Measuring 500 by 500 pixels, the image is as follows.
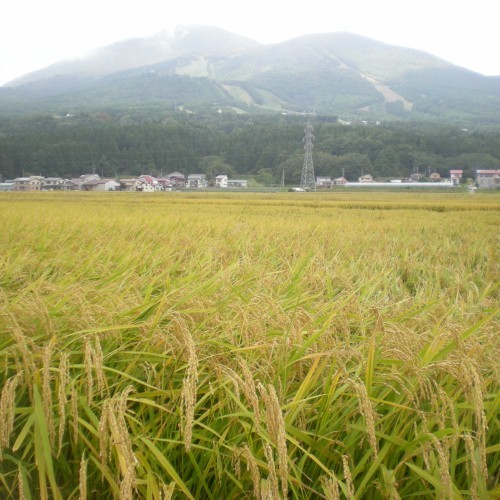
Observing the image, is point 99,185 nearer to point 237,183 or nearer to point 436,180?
point 237,183

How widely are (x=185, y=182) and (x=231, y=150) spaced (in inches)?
299

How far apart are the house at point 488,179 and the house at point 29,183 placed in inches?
1677

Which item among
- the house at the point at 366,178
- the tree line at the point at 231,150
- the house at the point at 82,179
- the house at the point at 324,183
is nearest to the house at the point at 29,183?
the tree line at the point at 231,150

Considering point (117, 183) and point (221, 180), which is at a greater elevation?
point (117, 183)

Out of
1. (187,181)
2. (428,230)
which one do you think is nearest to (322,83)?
(187,181)

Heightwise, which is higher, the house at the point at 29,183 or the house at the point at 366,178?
the house at the point at 29,183

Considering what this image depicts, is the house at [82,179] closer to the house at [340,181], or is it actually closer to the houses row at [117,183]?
the houses row at [117,183]

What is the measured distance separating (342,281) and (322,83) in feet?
627

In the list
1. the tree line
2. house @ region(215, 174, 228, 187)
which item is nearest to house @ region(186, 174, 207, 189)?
the tree line

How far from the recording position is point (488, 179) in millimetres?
39250

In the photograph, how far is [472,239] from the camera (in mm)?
6895

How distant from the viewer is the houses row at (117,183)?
41438mm

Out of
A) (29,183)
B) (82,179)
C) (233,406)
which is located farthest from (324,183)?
(233,406)

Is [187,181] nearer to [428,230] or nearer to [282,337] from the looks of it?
[428,230]
